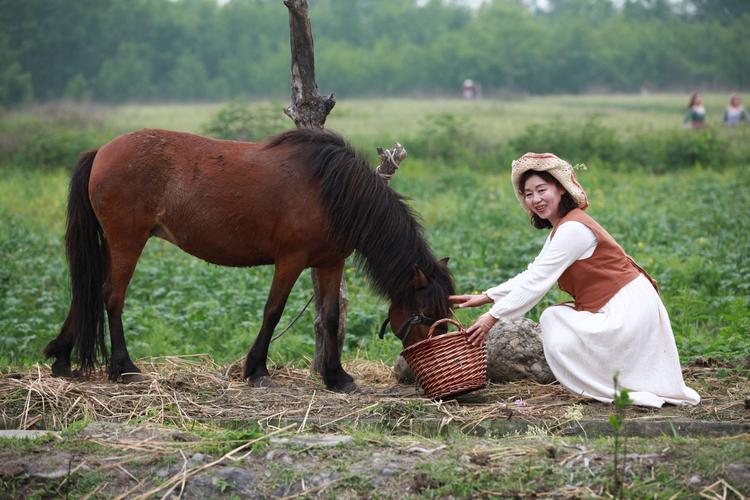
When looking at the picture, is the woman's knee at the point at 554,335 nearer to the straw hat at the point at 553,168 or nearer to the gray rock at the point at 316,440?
the straw hat at the point at 553,168

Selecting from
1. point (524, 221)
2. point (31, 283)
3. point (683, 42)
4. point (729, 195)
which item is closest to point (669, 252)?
point (524, 221)

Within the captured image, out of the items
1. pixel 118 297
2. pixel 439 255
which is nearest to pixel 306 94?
pixel 118 297

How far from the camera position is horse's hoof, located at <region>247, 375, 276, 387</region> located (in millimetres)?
6727

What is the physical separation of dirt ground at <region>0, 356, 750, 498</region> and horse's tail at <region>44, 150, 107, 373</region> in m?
0.60

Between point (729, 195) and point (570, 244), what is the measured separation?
1103 cm

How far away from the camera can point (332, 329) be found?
6898mm

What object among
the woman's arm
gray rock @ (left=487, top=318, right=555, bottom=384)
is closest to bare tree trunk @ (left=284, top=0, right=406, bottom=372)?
gray rock @ (left=487, top=318, right=555, bottom=384)

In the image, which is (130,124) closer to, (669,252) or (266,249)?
(669,252)

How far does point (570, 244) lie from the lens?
5855 mm

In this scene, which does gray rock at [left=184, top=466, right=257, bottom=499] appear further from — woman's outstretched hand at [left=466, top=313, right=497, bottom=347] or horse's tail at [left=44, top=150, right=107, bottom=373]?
horse's tail at [left=44, top=150, right=107, bottom=373]

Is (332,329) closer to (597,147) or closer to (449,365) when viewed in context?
(449,365)

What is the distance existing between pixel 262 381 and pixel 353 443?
207cm

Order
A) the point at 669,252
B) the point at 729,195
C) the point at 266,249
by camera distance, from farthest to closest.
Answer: the point at 729,195 < the point at 669,252 < the point at 266,249

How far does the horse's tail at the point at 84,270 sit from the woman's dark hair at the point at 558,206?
126 inches
